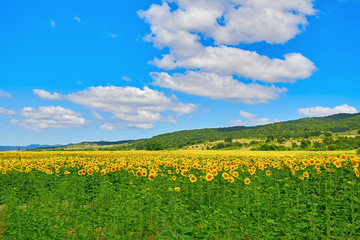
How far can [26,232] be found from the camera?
22.6 ft

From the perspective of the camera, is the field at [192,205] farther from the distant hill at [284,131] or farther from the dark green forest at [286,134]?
the distant hill at [284,131]

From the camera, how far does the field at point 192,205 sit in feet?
20.2

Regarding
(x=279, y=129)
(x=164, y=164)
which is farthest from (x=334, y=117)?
(x=164, y=164)

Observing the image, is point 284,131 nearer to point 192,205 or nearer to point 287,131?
point 287,131

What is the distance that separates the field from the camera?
6.15 metres

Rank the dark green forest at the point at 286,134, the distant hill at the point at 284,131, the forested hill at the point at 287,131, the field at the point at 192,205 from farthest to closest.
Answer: the forested hill at the point at 287,131 → the distant hill at the point at 284,131 → the dark green forest at the point at 286,134 → the field at the point at 192,205

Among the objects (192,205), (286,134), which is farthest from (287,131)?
(192,205)

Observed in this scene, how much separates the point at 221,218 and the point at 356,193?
5.41 meters

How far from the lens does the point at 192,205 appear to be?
9.81 metres

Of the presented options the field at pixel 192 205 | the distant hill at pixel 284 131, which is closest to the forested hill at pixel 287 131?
the distant hill at pixel 284 131

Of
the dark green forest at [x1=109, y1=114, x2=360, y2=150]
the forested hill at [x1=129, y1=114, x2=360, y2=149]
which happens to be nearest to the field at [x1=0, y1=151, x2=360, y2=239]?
the dark green forest at [x1=109, y1=114, x2=360, y2=150]

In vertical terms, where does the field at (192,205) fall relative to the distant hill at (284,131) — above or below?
below

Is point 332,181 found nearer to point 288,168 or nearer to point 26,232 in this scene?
point 288,168

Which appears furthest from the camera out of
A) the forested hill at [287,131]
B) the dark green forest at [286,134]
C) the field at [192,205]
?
the forested hill at [287,131]
